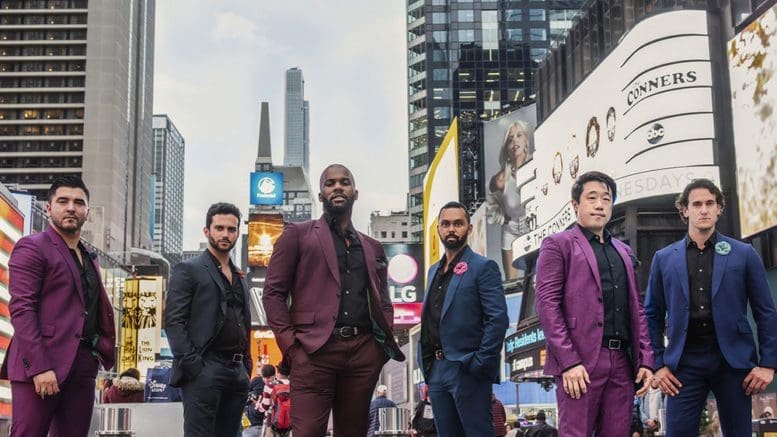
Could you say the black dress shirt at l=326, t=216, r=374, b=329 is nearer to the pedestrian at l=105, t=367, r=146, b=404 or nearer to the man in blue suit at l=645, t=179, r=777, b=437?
the man in blue suit at l=645, t=179, r=777, b=437

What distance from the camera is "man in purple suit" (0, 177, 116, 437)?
585 cm

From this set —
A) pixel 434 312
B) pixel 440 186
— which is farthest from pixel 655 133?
pixel 440 186

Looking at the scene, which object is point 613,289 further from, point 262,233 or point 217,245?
point 262,233

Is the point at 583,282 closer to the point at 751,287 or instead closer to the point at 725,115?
the point at 751,287

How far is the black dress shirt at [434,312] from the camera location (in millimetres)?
7230

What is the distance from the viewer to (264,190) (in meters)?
79.1

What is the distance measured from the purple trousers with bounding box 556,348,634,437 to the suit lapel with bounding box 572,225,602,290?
42cm

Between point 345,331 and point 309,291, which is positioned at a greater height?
point 309,291

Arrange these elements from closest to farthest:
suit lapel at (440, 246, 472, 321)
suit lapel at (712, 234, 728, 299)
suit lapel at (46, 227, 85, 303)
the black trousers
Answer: suit lapel at (712, 234, 728, 299)
suit lapel at (46, 227, 85, 303)
the black trousers
suit lapel at (440, 246, 472, 321)

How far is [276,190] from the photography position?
7938 centimetres

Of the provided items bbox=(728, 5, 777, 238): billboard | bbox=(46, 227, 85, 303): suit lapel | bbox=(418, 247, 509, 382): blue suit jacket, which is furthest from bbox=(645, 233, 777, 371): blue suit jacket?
bbox=(728, 5, 777, 238): billboard

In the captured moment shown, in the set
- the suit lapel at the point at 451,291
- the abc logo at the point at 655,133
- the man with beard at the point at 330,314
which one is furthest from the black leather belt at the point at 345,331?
the abc logo at the point at 655,133

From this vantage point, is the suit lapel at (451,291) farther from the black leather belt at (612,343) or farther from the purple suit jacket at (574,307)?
the black leather belt at (612,343)

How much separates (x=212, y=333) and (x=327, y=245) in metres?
1.22
